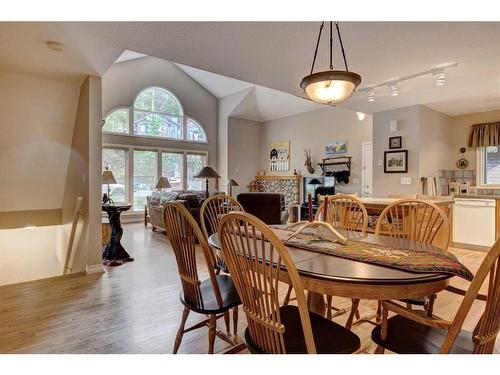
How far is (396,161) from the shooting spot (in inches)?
201

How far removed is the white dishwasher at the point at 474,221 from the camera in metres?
4.54

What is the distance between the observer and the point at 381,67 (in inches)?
130

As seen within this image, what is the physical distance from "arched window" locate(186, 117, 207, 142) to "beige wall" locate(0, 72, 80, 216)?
17.0 feet

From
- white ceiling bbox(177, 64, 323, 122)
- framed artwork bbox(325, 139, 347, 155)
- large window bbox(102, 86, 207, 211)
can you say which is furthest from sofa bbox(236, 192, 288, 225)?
white ceiling bbox(177, 64, 323, 122)

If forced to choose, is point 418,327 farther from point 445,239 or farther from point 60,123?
point 60,123

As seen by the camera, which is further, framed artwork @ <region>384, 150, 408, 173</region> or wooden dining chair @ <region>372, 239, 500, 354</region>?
framed artwork @ <region>384, 150, 408, 173</region>

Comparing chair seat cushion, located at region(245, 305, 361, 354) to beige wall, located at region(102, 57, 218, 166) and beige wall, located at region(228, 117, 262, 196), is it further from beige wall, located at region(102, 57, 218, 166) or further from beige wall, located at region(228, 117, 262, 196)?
beige wall, located at region(228, 117, 262, 196)

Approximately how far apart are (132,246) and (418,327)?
4505 mm

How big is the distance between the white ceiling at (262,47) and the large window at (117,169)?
4597 mm

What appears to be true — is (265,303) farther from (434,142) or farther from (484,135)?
(484,135)

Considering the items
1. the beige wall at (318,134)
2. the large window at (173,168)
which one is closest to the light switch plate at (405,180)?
the beige wall at (318,134)

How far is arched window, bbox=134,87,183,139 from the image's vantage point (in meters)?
8.24
